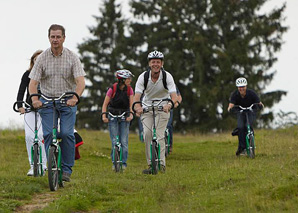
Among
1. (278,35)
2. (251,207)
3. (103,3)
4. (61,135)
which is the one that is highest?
(103,3)

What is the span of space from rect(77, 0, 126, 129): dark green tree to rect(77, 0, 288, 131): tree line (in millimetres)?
3800

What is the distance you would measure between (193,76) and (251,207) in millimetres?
35103

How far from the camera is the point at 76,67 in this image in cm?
1052

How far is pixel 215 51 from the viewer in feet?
137

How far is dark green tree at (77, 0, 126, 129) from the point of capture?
165 feet

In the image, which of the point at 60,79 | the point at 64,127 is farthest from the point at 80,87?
the point at 64,127

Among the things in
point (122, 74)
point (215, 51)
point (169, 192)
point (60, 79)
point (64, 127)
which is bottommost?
point (169, 192)

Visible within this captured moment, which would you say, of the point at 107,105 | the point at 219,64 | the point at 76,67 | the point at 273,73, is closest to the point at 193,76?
the point at 219,64

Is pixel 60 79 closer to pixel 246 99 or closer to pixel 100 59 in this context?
pixel 246 99

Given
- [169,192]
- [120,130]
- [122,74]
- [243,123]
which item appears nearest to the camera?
[169,192]

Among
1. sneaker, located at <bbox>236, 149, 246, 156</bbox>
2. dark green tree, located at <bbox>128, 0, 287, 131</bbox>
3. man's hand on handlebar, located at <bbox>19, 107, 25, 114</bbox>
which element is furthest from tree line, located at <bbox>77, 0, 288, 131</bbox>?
man's hand on handlebar, located at <bbox>19, 107, 25, 114</bbox>

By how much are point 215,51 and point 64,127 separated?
32.1 metres

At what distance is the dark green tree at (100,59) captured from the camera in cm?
5028

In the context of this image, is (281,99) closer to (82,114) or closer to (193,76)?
(193,76)
